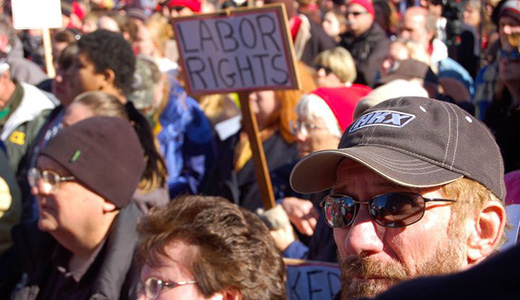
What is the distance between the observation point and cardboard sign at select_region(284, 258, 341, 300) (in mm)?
2750

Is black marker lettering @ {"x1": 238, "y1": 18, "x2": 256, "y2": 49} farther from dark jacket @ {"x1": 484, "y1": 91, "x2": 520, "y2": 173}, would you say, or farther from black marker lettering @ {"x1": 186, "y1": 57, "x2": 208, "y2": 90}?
dark jacket @ {"x1": 484, "y1": 91, "x2": 520, "y2": 173}

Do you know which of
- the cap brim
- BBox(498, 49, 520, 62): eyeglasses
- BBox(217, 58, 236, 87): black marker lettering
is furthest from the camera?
BBox(498, 49, 520, 62): eyeglasses

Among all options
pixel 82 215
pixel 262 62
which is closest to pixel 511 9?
pixel 262 62

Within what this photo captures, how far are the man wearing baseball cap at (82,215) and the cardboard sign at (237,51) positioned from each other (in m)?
0.84

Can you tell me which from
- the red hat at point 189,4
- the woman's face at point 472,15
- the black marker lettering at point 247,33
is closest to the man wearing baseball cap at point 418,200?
the black marker lettering at point 247,33

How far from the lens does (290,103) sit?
4.75 metres

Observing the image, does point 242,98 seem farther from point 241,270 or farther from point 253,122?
point 241,270

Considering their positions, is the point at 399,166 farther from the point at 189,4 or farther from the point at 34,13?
the point at 189,4

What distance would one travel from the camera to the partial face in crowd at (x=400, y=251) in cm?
172

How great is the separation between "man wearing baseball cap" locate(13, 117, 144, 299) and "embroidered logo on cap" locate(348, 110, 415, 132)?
1541mm

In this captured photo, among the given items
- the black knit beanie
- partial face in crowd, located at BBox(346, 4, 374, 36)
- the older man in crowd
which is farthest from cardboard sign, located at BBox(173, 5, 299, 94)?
partial face in crowd, located at BBox(346, 4, 374, 36)

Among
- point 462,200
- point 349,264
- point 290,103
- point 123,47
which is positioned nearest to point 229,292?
point 349,264

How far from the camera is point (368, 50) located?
8570mm

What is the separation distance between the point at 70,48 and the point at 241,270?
3363 mm
